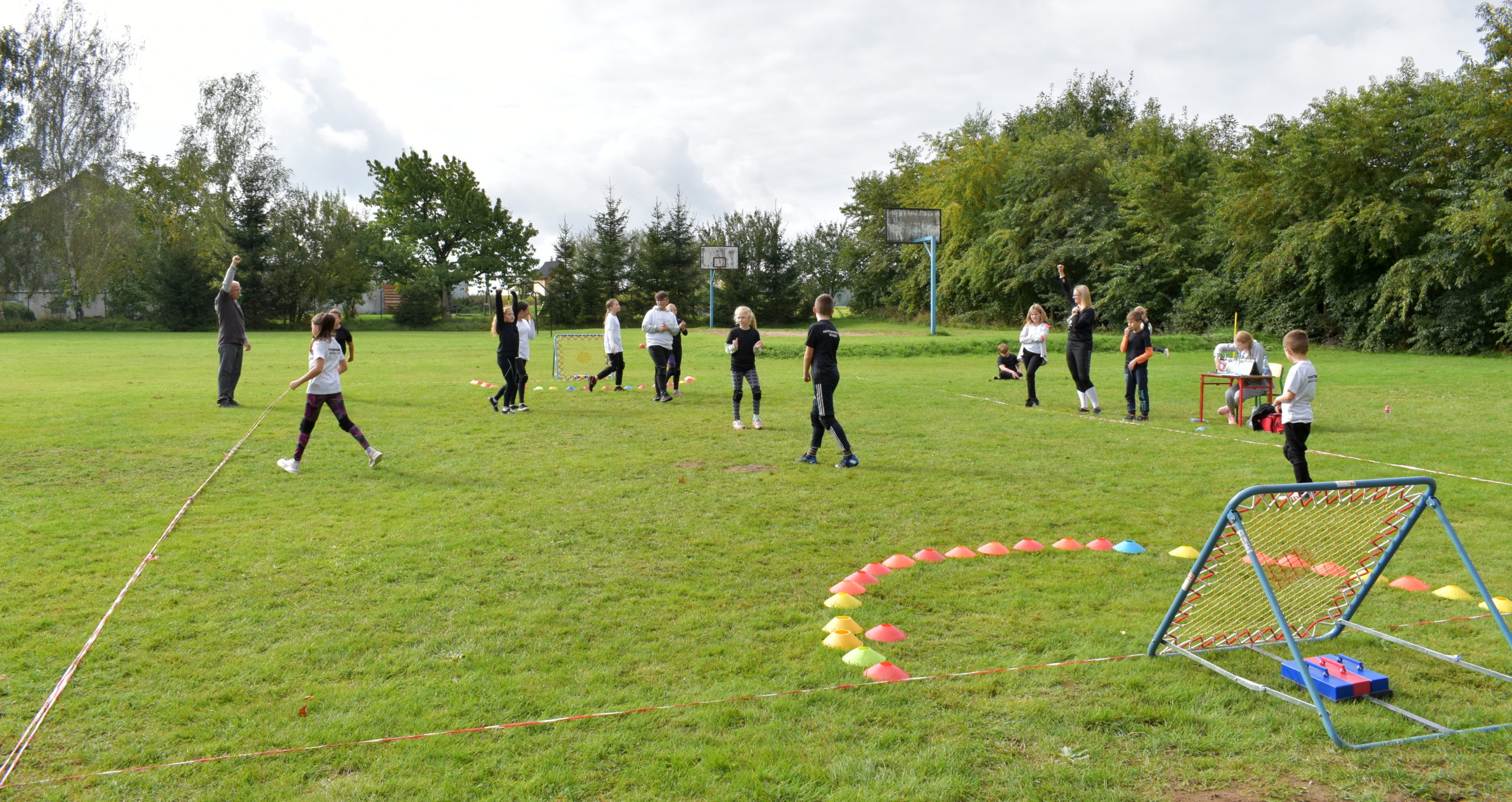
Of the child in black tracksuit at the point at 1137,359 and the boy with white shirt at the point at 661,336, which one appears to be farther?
the boy with white shirt at the point at 661,336

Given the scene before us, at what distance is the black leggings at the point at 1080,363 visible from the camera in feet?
43.9

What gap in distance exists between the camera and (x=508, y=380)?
14312mm

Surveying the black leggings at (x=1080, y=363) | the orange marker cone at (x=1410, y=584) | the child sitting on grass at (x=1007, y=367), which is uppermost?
the black leggings at (x=1080, y=363)

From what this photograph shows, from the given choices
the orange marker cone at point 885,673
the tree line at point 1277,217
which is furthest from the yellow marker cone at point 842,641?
the tree line at point 1277,217

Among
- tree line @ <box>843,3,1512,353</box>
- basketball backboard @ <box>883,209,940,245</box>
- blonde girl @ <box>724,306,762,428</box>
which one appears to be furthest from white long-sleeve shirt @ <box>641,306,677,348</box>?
basketball backboard @ <box>883,209,940,245</box>

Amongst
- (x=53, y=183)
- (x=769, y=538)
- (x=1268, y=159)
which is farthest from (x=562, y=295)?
(x=769, y=538)

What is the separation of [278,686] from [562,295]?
178 ft

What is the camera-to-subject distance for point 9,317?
174ft

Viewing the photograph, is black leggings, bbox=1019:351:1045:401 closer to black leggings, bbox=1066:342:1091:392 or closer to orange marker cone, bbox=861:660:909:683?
black leggings, bbox=1066:342:1091:392

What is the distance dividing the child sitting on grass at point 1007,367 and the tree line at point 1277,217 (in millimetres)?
14637

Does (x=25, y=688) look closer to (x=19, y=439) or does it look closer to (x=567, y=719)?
(x=567, y=719)

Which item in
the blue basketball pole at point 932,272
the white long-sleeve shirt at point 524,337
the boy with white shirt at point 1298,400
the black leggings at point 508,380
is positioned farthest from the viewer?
the blue basketball pole at point 932,272

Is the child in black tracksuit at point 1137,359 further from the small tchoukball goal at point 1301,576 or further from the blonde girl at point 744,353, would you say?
the small tchoukball goal at point 1301,576

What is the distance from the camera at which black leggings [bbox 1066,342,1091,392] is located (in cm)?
1339
